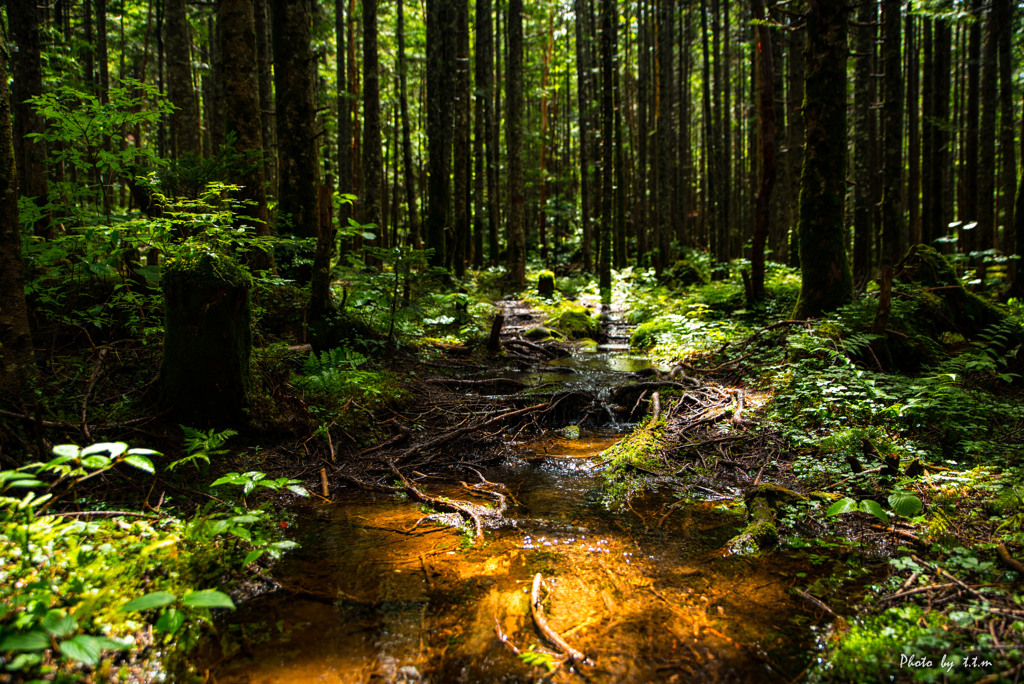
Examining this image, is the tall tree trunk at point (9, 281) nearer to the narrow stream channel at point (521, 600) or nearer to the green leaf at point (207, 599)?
the narrow stream channel at point (521, 600)

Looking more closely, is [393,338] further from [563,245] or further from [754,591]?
[563,245]

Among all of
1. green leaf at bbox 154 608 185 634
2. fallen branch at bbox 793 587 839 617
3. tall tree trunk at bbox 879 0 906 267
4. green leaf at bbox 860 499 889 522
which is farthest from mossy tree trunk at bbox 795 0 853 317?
green leaf at bbox 154 608 185 634

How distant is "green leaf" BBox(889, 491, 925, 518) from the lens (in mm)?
3090

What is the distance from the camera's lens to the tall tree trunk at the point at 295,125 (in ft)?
28.6

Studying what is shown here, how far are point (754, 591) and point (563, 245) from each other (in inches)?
1097

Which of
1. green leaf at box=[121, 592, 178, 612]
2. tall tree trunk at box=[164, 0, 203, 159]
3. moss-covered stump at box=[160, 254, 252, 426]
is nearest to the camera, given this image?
green leaf at box=[121, 592, 178, 612]

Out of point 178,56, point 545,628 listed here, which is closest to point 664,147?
point 178,56

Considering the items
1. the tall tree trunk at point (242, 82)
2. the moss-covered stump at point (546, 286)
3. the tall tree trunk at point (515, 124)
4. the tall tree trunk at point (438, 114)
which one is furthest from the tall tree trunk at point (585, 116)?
the tall tree trunk at point (242, 82)

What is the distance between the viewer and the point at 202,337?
4.18 m

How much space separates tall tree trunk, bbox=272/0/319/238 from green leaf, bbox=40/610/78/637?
7.69 meters

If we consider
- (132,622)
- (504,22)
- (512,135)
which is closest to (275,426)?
(132,622)

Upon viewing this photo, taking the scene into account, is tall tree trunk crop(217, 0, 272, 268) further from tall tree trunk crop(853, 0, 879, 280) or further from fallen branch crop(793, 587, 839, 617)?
tall tree trunk crop(853, 0, 879, 280)

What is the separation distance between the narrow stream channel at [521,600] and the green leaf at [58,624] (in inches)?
26.6

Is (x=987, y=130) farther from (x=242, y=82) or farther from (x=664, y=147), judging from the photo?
(x=242, y=82)
